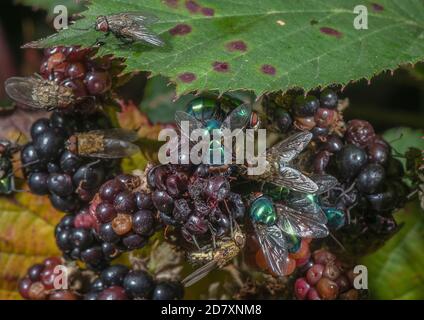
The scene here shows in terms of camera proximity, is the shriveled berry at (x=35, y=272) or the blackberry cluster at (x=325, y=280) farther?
the shriveled berry at (x=35, y=272)

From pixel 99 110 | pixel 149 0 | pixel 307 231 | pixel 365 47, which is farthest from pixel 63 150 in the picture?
pixel 365 47

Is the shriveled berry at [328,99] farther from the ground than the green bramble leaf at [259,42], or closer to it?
closer to it

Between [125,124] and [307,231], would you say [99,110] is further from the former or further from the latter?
[307,231]

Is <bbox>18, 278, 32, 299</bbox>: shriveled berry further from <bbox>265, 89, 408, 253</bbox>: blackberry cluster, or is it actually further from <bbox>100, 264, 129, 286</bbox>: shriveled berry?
<bbox>265, 89, 408, 253</bbox>: blackberry cluster

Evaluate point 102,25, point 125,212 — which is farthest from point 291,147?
point 102,25

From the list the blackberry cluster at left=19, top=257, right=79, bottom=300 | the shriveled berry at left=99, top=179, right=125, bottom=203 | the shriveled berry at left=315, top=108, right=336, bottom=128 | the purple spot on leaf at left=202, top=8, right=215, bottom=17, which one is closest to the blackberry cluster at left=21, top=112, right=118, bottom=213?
the shriveled berry at left=99, top=179, right=125, bottom=203

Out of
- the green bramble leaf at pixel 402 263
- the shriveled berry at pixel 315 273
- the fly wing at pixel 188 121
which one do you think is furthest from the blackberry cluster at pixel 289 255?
the green bramble leaf at pixel 402 263

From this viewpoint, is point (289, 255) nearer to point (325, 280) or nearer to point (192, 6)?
point (325, 280)

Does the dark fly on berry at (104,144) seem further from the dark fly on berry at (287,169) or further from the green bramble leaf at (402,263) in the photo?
the green bramble leaf at (402,263)
